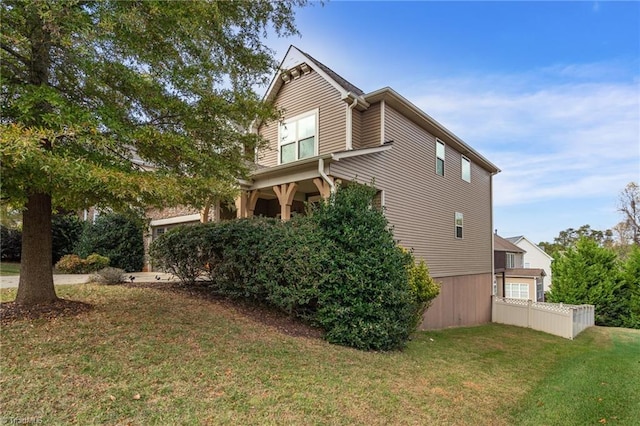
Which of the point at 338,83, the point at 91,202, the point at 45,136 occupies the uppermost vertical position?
the point at 338,83

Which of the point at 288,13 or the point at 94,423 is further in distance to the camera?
the point at 288,13

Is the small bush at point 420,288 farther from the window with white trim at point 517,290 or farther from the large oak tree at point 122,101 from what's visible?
the window with white trim at point 517,290

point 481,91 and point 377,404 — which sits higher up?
point 481,91

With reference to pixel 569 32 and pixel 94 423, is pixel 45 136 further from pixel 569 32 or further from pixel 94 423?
pixel 569 32

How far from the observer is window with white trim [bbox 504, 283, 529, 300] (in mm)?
29328

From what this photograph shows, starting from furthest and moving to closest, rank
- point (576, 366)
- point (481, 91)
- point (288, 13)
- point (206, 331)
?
point (481, 91) < point (576, 366) < point (288, 13) < point (206, 331)

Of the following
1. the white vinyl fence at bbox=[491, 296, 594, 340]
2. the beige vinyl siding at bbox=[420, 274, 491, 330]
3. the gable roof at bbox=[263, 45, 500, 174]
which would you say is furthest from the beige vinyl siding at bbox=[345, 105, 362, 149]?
the white vinyl fence at bbox=[491, 296, 594, 340]

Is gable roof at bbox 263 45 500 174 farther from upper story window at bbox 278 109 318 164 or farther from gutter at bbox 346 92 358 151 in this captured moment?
upper story window at bbox 278 109 318 164

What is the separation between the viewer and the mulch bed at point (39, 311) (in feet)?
17.2

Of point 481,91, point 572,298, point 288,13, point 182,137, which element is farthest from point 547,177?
point 182,137

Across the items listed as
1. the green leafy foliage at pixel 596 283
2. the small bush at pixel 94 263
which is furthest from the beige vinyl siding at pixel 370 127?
the green leafy foliage at pixel 596 283

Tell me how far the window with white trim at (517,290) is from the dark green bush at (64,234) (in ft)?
98.8

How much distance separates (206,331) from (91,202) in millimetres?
2923

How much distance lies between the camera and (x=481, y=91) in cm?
1608
